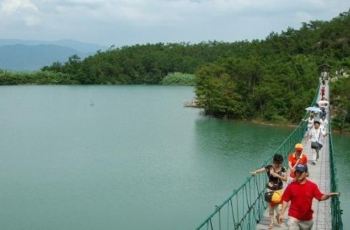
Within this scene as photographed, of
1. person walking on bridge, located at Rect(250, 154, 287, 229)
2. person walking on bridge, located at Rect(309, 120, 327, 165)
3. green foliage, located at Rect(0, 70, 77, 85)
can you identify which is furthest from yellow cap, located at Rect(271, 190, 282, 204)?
green foliage, located at Rect(0, 70, 77, 85)

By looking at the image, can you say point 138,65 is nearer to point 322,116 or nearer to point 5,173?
point 5,173

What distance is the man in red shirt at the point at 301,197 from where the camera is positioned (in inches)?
169

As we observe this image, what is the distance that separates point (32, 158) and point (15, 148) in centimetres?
279

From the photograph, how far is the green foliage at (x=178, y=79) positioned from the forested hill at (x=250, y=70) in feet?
7.67

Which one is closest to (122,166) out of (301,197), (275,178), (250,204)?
(250,204)

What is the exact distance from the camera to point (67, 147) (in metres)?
24.1

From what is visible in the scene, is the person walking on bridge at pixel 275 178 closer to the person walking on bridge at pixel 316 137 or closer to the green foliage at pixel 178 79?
the person walking on bridge at pixel 316 137

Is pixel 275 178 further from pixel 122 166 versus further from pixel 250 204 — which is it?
pixel 122 166

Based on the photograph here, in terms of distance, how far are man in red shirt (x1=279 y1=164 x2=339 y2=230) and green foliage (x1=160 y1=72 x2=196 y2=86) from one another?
67194 mm

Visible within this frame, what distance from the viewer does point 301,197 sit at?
14.2ft

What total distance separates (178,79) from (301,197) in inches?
2717

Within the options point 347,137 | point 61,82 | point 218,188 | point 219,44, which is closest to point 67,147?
point 218,188

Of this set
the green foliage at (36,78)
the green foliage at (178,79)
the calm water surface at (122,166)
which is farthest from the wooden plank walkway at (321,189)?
the green foliage at (36,78)

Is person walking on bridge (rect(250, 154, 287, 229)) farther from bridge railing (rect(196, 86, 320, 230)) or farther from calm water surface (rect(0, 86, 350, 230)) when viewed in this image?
calm water surface (rect(0, 86, 350, 230))
